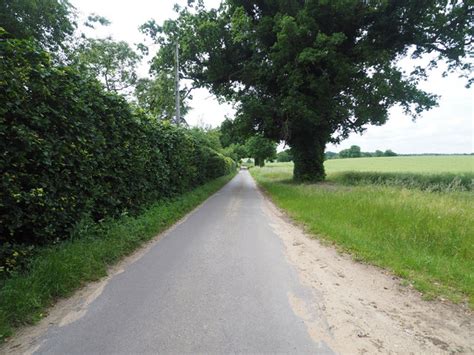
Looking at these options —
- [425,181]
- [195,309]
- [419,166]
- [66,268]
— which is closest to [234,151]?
[419,166]

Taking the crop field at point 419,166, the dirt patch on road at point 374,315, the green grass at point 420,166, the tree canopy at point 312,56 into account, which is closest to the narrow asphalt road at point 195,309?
the dirt patch on road at point 374,315

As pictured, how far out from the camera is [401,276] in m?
4.10

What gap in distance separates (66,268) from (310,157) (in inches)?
691

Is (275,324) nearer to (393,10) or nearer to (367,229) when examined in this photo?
(367,229)

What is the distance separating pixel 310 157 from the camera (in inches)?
755

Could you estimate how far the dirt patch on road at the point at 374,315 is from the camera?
2.59 m

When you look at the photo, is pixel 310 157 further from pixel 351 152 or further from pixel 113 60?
pixel 351 152

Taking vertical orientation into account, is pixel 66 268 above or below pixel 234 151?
below

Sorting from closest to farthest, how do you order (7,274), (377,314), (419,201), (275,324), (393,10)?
(275,324)
(377,314)
(7,274)
(419,201)
(393,10)

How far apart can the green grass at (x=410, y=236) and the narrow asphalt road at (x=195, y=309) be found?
5.72ft

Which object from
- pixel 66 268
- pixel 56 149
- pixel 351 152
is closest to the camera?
pixel 66 268

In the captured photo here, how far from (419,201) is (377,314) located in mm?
6368

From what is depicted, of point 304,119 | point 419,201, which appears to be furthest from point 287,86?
point 419,201

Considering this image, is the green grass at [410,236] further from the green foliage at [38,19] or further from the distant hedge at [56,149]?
the green foliage at [38,19]
